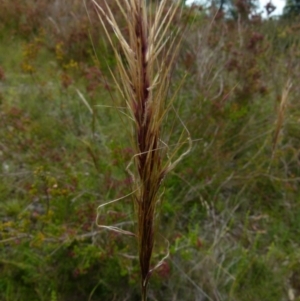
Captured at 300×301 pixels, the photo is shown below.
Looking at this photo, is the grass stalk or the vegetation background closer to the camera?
the grass stalk

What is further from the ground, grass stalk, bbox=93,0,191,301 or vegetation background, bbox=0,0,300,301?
grass stalk, bbox=93,0,191,301

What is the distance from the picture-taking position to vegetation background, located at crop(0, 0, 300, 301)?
2.34 meters

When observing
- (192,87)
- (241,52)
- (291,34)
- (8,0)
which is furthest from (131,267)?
(8,0)

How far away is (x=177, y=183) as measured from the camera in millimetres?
2992

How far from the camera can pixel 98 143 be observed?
3.35 m

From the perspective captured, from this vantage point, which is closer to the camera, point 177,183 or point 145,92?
point 145,92

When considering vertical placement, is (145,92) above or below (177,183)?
above

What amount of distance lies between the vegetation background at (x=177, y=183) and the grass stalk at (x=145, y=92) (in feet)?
0.92

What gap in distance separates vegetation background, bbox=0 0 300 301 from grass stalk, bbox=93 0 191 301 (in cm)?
28

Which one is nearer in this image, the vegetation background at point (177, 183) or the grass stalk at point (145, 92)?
the grass stalk at point (145, 92)

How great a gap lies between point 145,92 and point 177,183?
2020mm

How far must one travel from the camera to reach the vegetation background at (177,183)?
2.34 meters

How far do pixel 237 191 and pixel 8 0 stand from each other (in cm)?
348

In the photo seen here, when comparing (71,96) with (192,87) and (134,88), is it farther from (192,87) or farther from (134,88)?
(134,88)
